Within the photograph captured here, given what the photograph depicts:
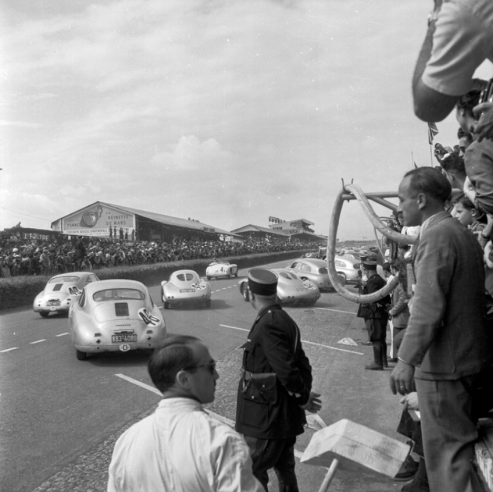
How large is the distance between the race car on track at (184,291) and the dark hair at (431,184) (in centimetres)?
1654

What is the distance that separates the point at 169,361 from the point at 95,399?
5625 mm

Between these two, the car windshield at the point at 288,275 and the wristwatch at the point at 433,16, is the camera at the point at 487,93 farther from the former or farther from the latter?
the car windshield at the point at 288,275

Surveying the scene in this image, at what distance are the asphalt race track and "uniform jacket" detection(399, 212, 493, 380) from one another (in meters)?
2.38

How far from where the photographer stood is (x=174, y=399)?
2135mm

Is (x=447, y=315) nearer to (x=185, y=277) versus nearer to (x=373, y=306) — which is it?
(x=373, y=306)

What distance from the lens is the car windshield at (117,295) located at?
1104cm

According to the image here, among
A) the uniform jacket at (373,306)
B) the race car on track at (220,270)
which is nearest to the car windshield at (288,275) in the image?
the uniform jacket at (373,306)

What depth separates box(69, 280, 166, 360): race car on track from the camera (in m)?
9.78

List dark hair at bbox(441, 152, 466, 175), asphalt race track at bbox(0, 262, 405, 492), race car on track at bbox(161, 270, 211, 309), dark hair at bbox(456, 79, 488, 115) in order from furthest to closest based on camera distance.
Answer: race car on track at bbox(161, 270, 211, 309)
asphalt race track at bbox(0, 262, 405, 492)
dark hair at bbox(441, 152, 466, 175)
dark hair at bbox(456, 79, 488, 115)

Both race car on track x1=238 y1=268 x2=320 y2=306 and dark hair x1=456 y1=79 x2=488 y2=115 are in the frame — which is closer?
dark hair x1=456 y1=79 x2=488 y2=115

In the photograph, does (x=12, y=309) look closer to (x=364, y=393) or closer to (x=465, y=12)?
(x=364, y=393)

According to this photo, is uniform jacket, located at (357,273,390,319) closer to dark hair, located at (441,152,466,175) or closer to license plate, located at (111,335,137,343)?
license plate, located at (111,335,137,343)

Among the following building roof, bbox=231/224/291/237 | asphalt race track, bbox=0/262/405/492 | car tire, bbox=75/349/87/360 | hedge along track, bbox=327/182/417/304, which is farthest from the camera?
building roof, bbox=231/224/291/237

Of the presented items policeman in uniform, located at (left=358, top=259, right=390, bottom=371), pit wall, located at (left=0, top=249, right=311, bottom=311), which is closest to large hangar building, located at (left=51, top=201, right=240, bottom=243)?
pit wall, located at (left=0, top=249, right=311, bottom=311)
